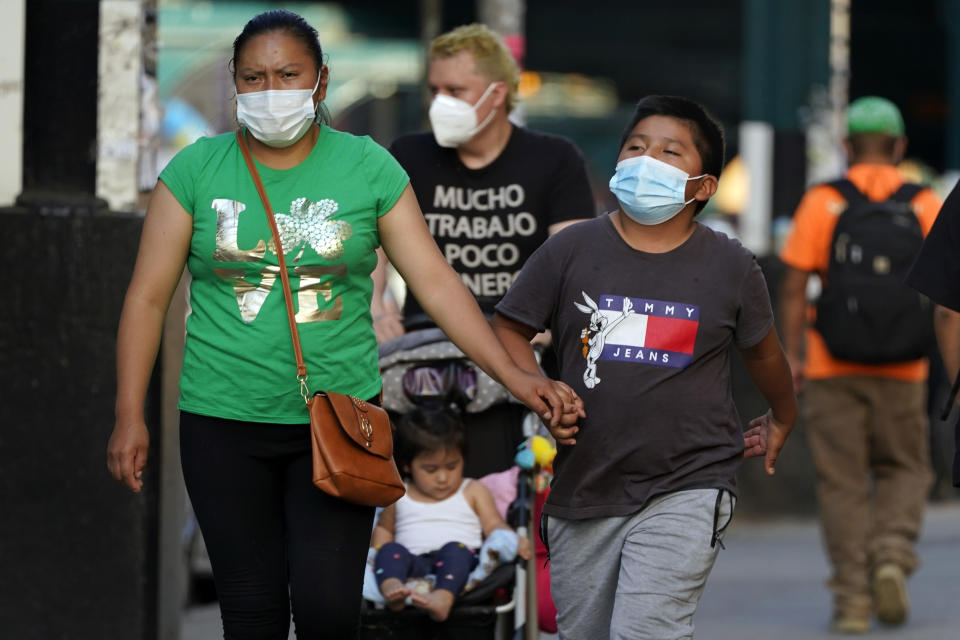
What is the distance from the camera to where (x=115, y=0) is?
19.6 feet

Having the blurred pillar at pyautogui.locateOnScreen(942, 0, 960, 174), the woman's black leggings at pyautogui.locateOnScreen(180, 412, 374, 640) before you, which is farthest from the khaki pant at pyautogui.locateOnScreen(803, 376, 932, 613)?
the blurred pillar at pyautogui.locateOnScreen(942, 0, 960, 174)

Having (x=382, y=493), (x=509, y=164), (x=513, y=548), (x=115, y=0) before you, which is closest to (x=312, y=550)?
(x=382, y=493)

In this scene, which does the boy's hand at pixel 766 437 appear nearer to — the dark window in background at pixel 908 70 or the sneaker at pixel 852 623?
the sneaker at pixel 852 623

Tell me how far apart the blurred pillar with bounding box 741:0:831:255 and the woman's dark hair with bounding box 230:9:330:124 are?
743 centimetres

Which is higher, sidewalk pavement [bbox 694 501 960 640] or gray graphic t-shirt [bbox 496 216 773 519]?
gray graphic t-shirt [bbox 496 216 773 519]

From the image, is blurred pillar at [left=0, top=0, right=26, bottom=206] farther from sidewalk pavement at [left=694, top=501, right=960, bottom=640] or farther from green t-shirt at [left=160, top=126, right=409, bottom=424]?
sidewalk pavement at [left=694, top=501, right=960, bottom=640]

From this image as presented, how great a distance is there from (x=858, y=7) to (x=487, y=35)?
19.7 metres

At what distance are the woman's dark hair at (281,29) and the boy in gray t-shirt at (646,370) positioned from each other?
0.78 m

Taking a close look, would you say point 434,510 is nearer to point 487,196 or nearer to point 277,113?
point 487,196

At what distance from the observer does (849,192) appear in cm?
735

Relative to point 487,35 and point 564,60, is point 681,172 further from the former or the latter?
point 564,60

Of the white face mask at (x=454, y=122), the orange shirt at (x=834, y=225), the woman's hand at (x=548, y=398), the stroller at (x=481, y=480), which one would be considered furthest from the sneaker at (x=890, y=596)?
the woman's hand at (x=548, y=398)

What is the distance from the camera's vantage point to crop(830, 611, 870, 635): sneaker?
7.23 metres

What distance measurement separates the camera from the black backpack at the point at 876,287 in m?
7.18
